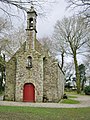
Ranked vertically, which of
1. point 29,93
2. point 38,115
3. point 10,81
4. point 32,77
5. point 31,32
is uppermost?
point 31,32

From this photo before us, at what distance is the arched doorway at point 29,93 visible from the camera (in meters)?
28.1

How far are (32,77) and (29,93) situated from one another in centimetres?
197

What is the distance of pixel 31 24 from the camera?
97.5ft

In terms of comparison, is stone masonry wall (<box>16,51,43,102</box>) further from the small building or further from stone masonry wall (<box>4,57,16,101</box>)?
stone masonry wall (<box>4,57,16,101</box>)

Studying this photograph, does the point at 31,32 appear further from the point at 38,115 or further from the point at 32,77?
the point at 38,115

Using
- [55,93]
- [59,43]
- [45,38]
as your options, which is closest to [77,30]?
[59,43]

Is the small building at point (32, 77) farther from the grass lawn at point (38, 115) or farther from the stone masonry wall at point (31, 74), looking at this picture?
the grass lawn at point (38, 115)

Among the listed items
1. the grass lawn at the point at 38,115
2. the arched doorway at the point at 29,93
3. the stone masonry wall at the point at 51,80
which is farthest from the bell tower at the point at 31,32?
the grass lawn at the point at 38,115

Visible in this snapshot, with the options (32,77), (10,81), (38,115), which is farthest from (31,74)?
(38,115)

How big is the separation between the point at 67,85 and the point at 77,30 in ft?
84.4

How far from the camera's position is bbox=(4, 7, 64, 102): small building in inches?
1103

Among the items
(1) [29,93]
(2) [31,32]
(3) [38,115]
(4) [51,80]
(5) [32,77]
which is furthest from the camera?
(2) [31,32]

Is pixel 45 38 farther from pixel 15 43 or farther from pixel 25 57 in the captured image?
pixel 25 57

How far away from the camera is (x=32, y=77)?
28.0 m
